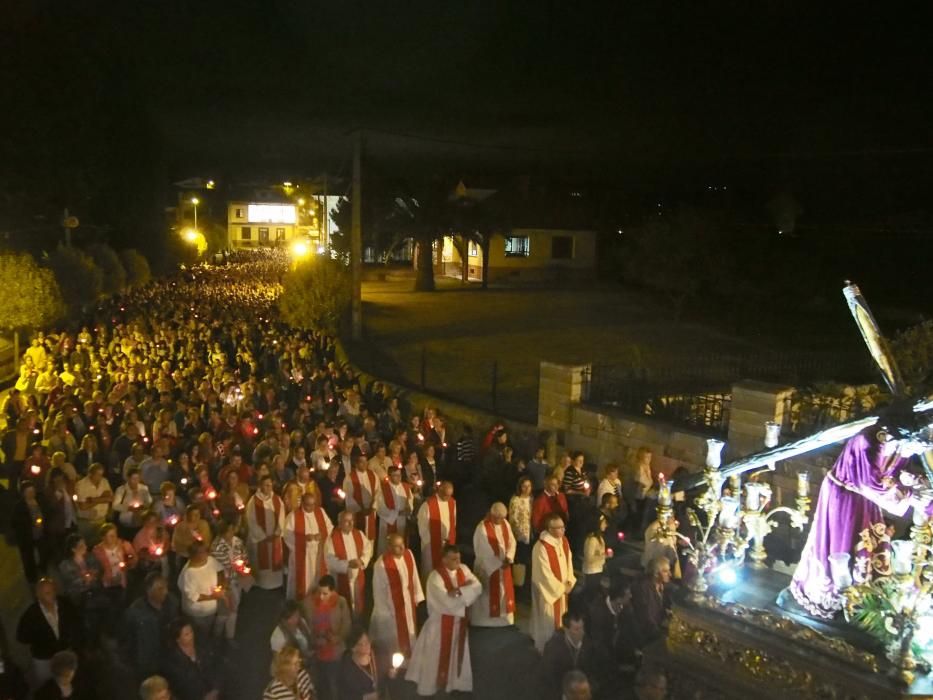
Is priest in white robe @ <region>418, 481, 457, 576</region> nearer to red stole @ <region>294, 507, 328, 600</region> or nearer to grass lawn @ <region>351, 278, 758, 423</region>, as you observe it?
red stole @ <region>294, 507, 328, 600</region>

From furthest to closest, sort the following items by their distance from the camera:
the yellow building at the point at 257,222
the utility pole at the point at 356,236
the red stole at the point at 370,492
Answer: the yellow building at the point at 257,222
the utility pole at the point at 356,236
the red stole at the point at 370,492

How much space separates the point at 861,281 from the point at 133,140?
42366 mm

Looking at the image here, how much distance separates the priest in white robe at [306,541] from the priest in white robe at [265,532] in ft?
1.33

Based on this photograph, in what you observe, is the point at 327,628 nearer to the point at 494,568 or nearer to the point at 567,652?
the point at 567,652

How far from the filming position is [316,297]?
25.3 metres

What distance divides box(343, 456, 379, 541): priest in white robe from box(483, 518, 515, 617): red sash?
5.72ft

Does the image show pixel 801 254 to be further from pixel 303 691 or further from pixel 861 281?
pixel 303 691

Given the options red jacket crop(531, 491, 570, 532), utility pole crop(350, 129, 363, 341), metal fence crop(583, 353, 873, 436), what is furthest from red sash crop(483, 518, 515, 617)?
utility pole crop(350, 129, 363, 341)

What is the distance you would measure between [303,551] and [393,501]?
1491mm

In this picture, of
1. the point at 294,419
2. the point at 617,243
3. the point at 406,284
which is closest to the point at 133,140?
the point at 406,284

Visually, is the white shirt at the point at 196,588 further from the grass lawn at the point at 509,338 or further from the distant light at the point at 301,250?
the distant light at the point at 301,250

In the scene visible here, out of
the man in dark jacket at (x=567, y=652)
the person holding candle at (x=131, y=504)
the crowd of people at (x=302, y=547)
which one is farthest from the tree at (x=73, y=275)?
the man in dark jacket at (x=567, y=652)

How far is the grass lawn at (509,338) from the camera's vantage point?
1861 centimetres

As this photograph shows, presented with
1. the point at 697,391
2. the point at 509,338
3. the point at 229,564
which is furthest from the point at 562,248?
the point at 229,564
